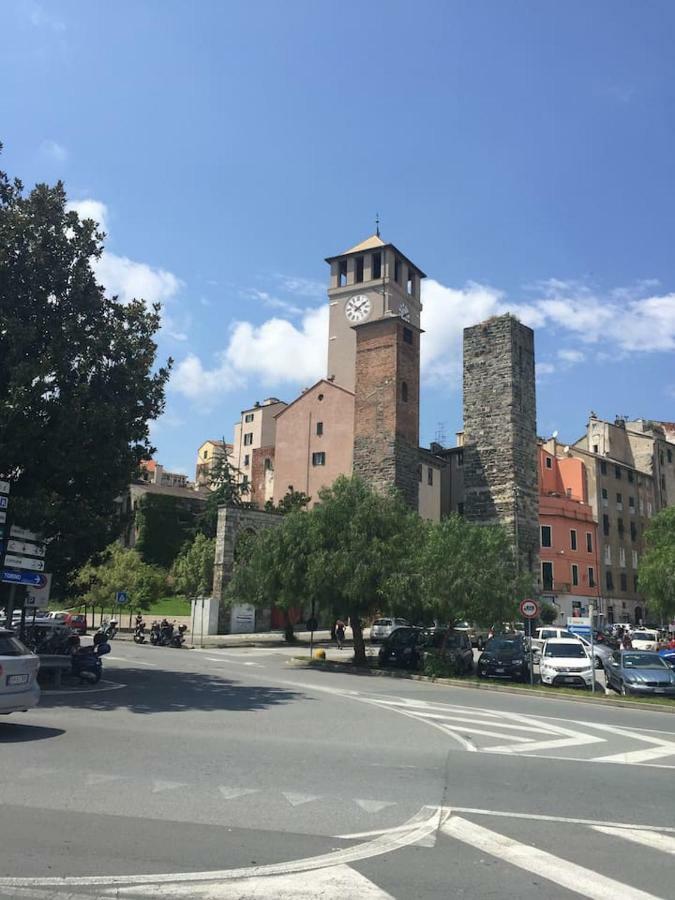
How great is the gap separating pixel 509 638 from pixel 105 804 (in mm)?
21828

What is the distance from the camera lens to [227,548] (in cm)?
4647

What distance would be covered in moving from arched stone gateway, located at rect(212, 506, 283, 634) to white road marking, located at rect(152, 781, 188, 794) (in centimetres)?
3765

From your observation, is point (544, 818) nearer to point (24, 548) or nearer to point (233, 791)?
point (233, 791)

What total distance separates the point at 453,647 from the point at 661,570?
15712mm

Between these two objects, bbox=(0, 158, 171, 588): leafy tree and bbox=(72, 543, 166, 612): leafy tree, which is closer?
bbox=(0, 158, 171, 588): leafy tree

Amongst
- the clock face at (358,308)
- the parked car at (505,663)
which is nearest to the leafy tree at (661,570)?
the parked car at (505,663)

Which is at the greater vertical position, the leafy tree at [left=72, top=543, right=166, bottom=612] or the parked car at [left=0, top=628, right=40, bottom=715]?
the leafy tree at [left=72, top=543, right=166, bottom=612]

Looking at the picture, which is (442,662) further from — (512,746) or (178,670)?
(512,746)

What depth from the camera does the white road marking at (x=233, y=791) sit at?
761 cm

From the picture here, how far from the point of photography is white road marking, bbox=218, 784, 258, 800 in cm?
761

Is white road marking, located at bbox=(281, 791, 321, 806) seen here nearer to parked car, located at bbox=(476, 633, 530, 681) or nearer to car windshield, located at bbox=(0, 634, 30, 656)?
car windshield, located at bbox=(0, 634, 30, 656)

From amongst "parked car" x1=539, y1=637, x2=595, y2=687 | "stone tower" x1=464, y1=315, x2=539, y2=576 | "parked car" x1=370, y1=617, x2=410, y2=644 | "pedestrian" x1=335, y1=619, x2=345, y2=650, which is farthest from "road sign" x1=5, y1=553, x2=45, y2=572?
"stone tower" x1=464, y1=315, x2=539, y2=576

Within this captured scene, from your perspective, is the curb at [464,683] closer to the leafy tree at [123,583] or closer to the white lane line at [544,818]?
the white lane line at [544,818]

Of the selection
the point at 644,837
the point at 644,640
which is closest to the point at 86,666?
the point at 644,837
